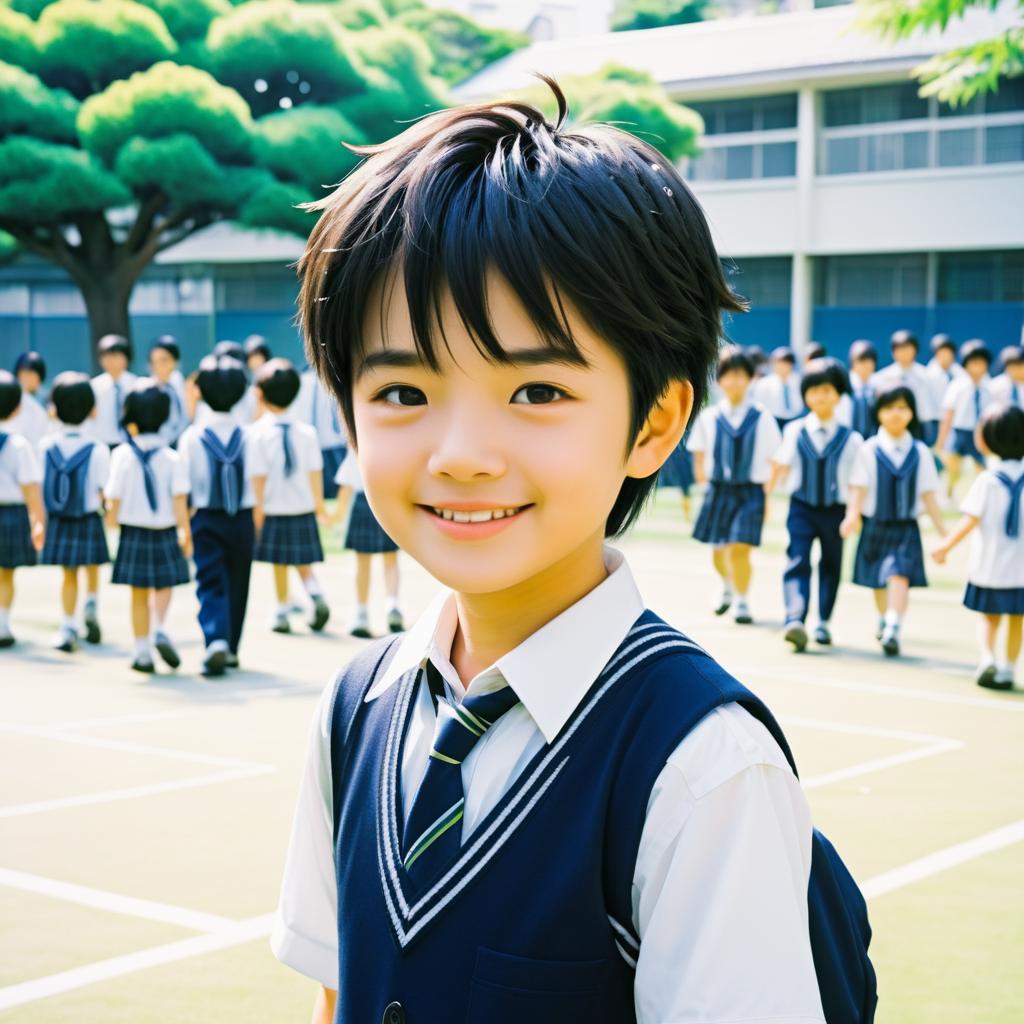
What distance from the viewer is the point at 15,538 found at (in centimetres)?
811

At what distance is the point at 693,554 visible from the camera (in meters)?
11.9

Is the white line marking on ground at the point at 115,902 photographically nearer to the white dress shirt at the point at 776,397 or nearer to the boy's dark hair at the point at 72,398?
the boy's dark hair at the point at 72,398

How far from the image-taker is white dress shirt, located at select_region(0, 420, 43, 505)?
8031 mm

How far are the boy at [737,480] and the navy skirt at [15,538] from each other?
3.64 m

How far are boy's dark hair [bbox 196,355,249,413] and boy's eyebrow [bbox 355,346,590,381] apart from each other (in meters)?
6.10

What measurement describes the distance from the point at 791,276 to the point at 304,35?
950 centimetres

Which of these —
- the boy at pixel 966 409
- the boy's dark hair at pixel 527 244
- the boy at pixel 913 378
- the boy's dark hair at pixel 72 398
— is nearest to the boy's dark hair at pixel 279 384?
the boy's dark hair at pixel 72 398

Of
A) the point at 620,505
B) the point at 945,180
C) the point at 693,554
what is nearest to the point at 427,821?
the point at 620,505

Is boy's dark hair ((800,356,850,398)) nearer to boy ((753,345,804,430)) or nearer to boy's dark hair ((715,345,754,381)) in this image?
boy's dark hair ((715,345,754,381))

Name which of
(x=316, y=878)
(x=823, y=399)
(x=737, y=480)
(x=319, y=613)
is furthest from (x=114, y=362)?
(x=316, y=878)

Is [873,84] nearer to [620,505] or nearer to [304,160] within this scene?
[304,160]

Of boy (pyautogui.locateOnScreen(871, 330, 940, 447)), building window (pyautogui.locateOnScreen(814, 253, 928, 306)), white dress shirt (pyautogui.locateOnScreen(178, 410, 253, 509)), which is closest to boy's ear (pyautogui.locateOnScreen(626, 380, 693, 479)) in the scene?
white dress shirt (pyautogui.locateOnScreen(178, 410, 253, 509))

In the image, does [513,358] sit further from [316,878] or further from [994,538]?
[994,538]

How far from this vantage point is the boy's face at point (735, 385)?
9.09 metres
